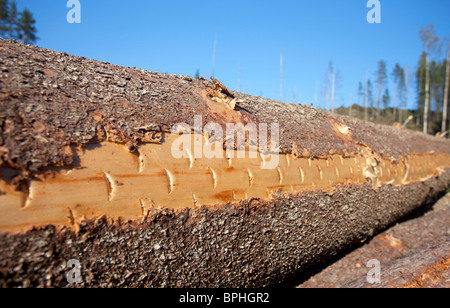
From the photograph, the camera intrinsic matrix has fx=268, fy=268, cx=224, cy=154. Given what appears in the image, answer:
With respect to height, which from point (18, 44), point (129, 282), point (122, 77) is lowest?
point (129, 282)

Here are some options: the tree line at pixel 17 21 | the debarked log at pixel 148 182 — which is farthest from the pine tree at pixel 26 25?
the debarked log at pixel 148 182

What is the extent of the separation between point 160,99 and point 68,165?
633mm

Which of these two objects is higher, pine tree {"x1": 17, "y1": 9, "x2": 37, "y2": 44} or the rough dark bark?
pine tree {"x1": 17, "y1": 9, "x2": 37, "y2": 44}

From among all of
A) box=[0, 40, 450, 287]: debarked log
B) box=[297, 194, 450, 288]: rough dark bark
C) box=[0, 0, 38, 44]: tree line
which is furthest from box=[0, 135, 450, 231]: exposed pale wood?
box=[0, 0, 38, 44]: tree line

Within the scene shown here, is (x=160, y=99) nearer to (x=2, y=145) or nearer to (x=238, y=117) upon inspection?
(x=238, y=117)

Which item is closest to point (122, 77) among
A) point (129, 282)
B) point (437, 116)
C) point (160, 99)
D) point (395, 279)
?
point (160, 99)

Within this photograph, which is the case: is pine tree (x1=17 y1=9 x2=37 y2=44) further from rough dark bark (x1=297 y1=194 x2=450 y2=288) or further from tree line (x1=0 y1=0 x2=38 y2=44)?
rough dark bark (x1=297 y1=194 x2=450 y2=288)

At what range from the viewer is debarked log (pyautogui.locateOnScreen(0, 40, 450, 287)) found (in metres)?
1.03

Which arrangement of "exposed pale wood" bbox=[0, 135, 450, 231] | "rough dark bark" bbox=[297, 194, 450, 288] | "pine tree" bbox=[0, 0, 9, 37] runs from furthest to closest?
"pine tree" bbox=[0, 0, 9, 37] < "rough dark bark" bbox=[297, 194, 450, 288] < "exposed pale wood" bbox=[0, 135, 450, 231]

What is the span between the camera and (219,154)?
1.59 meters

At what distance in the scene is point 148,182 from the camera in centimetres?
131

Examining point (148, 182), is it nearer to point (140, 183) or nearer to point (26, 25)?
point (140, 183)
